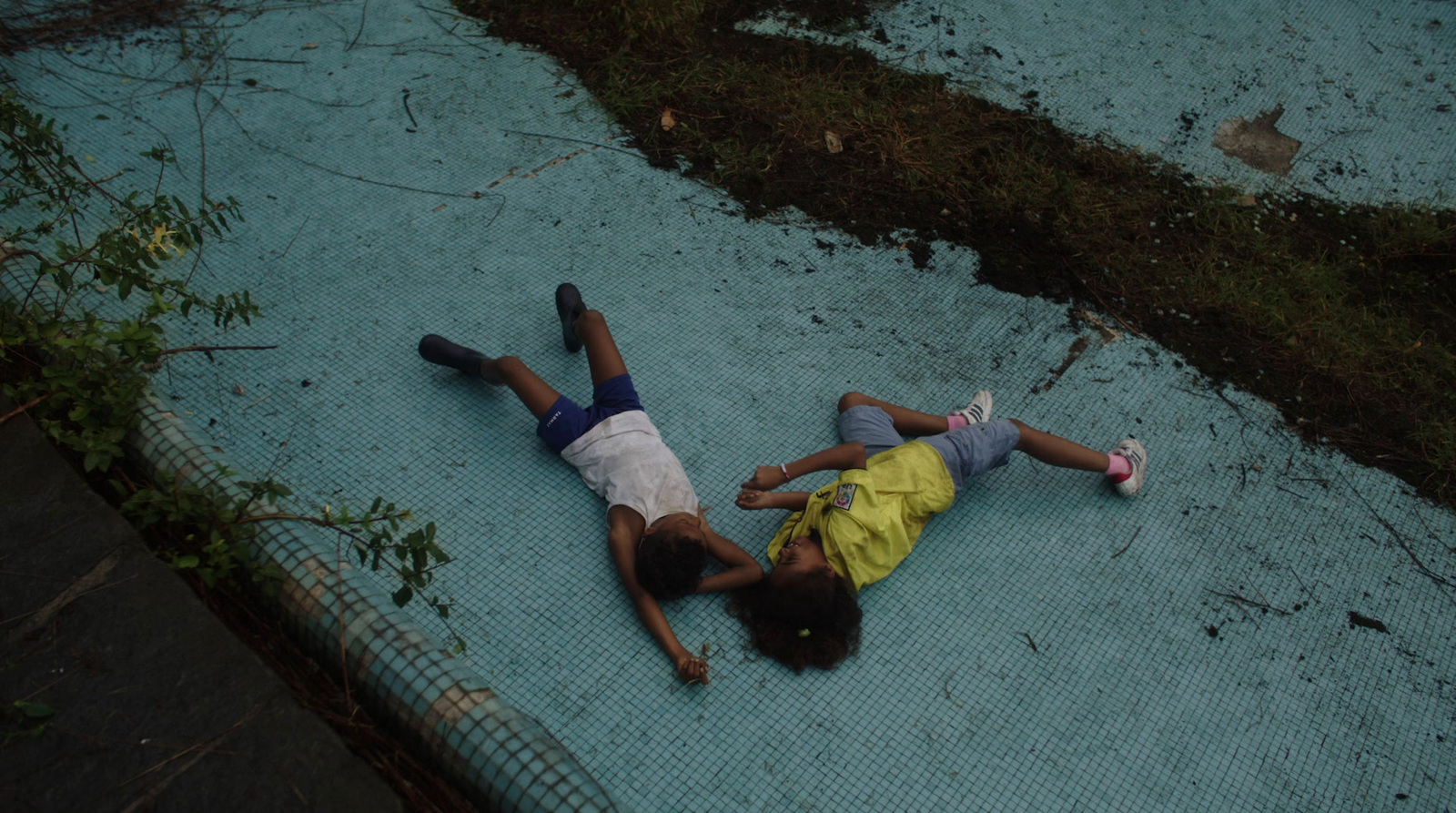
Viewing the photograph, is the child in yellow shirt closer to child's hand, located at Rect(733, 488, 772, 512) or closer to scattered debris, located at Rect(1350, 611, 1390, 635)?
child's hand, located at Rect(733, 488, 772, 512)

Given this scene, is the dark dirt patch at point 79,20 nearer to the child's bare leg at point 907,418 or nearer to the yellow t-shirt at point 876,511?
the child's bare leg at point 907,418

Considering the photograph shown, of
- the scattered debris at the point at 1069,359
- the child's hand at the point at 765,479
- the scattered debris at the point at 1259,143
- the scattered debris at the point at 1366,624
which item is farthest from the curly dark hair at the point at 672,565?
the scattered debris at the point at 1259,143

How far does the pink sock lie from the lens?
9.86 ft

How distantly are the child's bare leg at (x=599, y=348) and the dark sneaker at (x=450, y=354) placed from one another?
15.2 inches

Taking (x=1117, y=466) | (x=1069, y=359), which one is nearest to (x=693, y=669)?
(x=1117, y=466)

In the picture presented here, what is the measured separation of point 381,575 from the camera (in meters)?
2.52

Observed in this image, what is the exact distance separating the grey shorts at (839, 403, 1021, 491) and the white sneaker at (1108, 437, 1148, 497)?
0.40 meters

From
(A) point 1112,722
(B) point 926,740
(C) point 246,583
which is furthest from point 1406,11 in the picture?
(C) point 246,583

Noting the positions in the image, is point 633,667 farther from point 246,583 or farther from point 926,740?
point 246,583

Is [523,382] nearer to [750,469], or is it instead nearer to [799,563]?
[750,469]

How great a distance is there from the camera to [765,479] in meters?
2.81

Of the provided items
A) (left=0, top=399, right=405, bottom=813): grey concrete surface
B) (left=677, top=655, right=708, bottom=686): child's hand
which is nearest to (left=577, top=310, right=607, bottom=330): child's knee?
(left=677, top=655, right=708, bottom=686): child's hand

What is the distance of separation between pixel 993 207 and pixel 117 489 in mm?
3423

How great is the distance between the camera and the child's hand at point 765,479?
9.21ft
